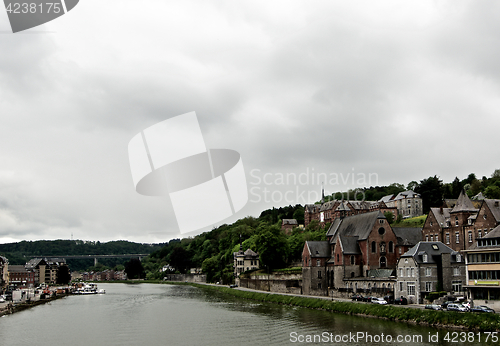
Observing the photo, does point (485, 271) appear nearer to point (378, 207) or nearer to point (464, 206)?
point (464, 206)

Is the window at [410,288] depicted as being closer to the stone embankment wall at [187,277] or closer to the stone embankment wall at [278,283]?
the stone embankment wall at [278,283]

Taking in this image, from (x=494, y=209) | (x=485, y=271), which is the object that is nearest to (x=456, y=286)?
(x=485, y=271)

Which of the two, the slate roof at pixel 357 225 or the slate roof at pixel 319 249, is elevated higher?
the slate roof at pixel 357 225

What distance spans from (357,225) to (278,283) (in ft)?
52.9

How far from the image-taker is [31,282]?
16650cm

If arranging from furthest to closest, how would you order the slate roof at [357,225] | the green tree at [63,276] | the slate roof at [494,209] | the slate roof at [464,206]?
the green tree at [63,276] < the slate roof at [357,225] < the slate roof at [464,206] < the slate roof at [494,209]

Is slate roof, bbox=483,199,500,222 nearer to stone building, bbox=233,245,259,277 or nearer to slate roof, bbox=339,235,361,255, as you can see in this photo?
slate roof, bbox=339,235,361,255

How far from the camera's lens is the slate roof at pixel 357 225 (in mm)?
67637

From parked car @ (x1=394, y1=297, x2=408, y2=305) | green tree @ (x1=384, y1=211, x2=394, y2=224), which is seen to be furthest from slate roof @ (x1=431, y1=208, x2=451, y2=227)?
green tree @ (x1=384, y1=211, x2=394, y2=224)

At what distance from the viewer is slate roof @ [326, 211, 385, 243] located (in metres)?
67.6

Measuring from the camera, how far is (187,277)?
158875 millimetres

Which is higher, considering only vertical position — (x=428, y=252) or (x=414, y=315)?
(x=428, y=252)

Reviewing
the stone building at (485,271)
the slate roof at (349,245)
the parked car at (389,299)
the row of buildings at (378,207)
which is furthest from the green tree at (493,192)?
the stone building at (485,271)

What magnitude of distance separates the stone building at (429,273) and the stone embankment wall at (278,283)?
23.2m
